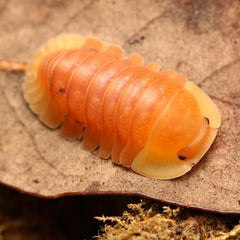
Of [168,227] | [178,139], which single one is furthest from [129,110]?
[168,227]

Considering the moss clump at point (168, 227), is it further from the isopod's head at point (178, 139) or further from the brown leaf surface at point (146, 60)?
the isopod's head at point (178, 139)

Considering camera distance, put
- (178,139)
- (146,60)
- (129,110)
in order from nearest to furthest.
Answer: (178,139)
(129,110)
(146,60)

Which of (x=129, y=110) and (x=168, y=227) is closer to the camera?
(x=168, y=227)

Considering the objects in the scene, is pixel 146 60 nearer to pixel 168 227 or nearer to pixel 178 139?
pixel 178 139

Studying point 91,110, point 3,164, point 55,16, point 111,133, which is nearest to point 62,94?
point 91,110

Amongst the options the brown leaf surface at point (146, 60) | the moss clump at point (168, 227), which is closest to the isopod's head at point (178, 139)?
the brown leaf surface at point (146, 60)

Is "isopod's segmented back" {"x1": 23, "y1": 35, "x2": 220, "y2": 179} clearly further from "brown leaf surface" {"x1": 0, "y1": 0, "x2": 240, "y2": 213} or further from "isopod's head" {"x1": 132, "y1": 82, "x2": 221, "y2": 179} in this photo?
"brown leaf surface" {"x1": 0, "y1": 0, "x2": 240, "y2": 213}

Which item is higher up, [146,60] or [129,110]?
[146,60]
